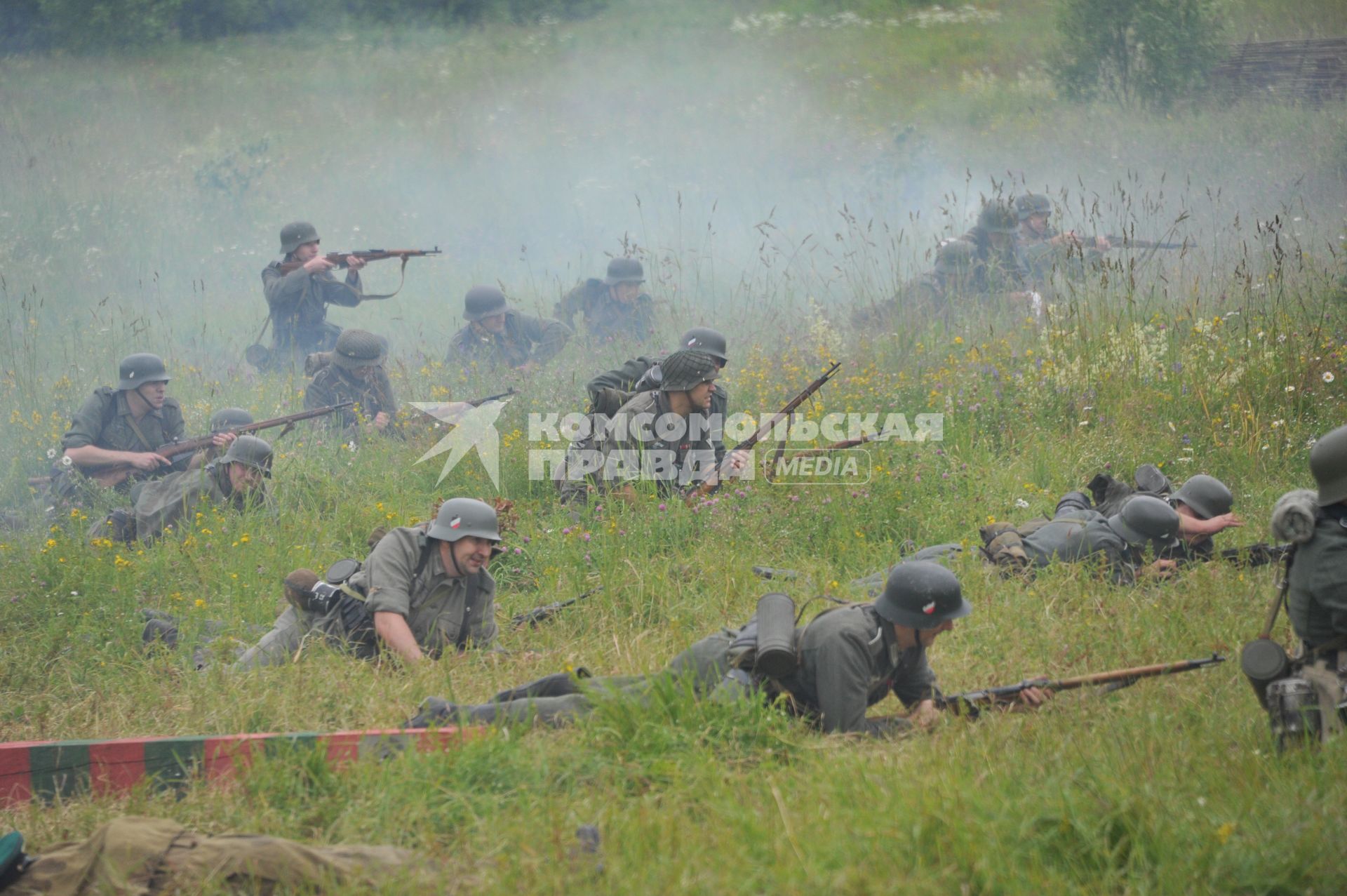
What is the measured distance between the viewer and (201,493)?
7.70 meters

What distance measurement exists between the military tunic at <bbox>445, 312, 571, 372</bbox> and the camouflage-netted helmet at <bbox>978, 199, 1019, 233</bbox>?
4.31 metres

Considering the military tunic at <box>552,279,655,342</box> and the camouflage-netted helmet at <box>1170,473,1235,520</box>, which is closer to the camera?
the camouflage-netted helmet at <box>1170,473,1235,520</box>

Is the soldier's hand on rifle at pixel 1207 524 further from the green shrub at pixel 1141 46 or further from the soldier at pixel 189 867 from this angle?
the green shrub at pixel 1141 46

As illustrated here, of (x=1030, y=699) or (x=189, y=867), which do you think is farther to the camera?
(x=1030, y=699)

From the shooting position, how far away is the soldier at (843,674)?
4.47m

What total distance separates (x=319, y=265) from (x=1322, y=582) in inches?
384

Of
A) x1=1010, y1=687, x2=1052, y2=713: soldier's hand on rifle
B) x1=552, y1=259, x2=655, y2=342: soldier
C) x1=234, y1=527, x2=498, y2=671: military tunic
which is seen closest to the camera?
x1=1010, y1=687, x2=1052, y2=713: soldier's hand on rifle

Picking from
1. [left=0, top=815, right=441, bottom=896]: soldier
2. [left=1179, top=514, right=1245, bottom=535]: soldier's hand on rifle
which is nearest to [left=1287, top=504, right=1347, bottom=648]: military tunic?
[left=1179, top=514, right=1245, bottom=535]: soldier's hand on rifle

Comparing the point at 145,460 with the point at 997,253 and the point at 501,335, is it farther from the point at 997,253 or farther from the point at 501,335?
the point at 997,253

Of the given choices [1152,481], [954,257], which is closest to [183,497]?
[1152,481]

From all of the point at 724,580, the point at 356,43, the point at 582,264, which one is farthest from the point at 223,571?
the point at 356,43

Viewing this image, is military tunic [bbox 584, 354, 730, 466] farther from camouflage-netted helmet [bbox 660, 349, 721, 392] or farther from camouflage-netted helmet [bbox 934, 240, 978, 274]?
camouflage-netted helmet [bbox 934, 240, 978, 274]

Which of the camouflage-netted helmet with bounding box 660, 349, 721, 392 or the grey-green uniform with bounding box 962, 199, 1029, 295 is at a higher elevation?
the grey-green uniform with bounding box 962, 199, 1029, 295

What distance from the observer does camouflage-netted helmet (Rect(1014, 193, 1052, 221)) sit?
11859 mm
